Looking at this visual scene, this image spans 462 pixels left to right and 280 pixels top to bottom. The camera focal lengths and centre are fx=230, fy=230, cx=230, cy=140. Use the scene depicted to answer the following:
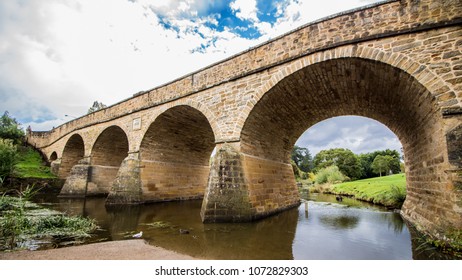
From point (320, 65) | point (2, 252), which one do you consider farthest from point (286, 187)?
point (2, 252)

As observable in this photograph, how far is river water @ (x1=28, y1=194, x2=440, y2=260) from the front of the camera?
476 cm

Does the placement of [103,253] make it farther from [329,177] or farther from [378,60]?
[329,177]

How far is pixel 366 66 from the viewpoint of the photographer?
6281mm

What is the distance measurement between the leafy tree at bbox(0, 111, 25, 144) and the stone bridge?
22.5 metres

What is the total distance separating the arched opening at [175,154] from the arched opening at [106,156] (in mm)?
4361

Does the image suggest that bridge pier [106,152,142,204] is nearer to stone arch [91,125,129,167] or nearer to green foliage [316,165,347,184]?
stone arch [91,125,129,167]

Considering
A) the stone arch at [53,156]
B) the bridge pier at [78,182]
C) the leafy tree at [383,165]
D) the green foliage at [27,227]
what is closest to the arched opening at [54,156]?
the stone arch at [53,156]

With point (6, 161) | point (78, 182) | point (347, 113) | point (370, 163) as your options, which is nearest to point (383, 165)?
point (370, 163)

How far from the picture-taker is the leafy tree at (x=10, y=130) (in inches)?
1054

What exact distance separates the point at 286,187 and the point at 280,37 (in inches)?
257

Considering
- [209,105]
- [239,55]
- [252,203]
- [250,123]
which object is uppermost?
[239,55]

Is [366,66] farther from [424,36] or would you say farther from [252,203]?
[252,203]

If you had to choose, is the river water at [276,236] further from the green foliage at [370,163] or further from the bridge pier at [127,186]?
the green foliage at [370,163]

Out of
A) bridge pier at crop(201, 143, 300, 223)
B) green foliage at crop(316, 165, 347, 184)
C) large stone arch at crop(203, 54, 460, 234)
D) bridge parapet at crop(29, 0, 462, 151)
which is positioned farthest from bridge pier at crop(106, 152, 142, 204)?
green foliage at crop(316, 165, 347, 184)
